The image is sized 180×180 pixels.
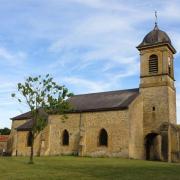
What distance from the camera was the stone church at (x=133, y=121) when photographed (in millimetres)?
34219

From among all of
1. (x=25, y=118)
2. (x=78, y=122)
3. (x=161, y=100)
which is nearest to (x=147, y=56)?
(x=161, y=100)

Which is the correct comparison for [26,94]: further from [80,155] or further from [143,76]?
[143,76]

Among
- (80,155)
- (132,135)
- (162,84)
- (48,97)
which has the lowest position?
(80,155)

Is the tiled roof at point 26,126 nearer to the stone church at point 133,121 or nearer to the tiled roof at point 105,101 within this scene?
the stone church at point 133,121

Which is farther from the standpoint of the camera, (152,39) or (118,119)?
(152,39)

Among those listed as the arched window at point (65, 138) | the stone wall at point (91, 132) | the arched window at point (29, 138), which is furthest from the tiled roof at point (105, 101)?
the arched window at point (29, 138)

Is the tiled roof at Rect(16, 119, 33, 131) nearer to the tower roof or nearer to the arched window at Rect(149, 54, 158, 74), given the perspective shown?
the arched window at Rect(149, 54, 158, 74)

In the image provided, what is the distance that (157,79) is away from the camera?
3709 cm

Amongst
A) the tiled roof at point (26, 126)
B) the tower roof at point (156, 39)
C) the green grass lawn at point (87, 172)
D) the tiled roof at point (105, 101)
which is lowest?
the green grass lawn at point (87, 172)

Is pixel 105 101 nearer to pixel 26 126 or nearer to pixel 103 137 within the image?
pixel 103 137

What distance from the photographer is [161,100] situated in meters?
36.2

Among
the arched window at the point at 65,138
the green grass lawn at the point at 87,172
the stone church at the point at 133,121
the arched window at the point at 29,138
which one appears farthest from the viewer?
the arched window at the point at 29,138

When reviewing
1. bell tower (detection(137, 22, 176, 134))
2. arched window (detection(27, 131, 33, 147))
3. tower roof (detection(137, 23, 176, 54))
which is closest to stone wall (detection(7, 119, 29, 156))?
arched window (detection(27, 131, 33, 147))

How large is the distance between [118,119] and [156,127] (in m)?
4.67
